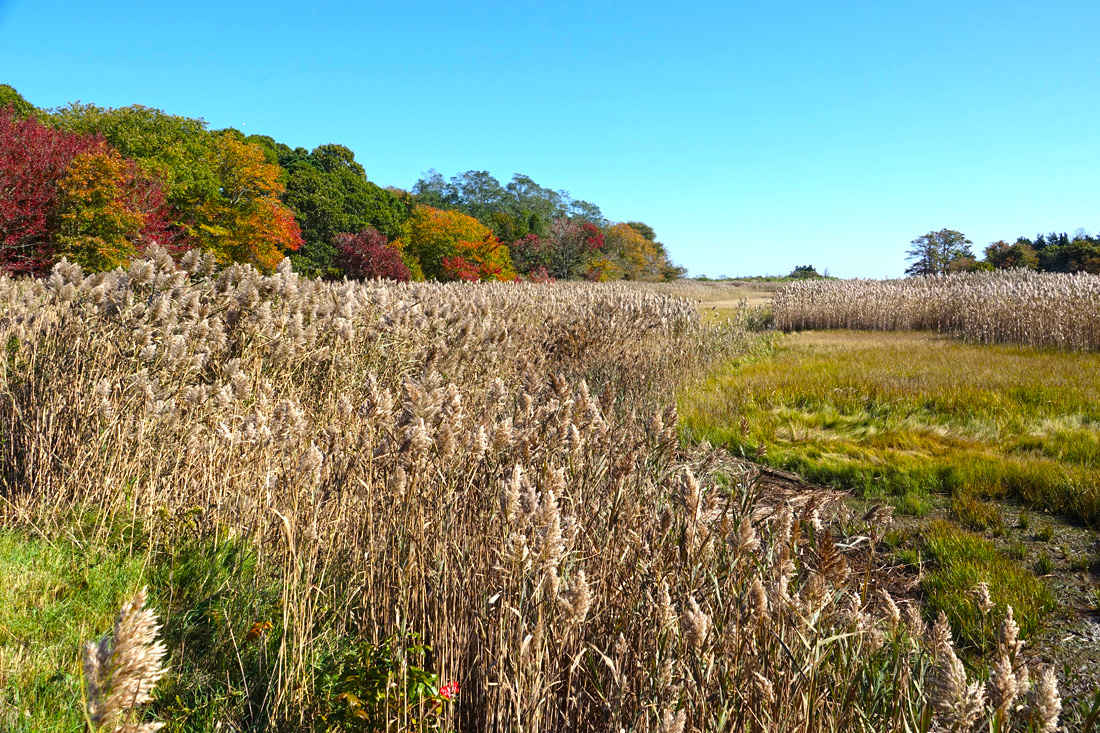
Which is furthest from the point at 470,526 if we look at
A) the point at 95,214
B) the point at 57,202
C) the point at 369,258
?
the point at 369,258

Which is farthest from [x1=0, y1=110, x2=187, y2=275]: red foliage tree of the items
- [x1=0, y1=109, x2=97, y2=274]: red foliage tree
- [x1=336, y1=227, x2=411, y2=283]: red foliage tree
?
[x1=336, y1=227, x2=411, y2=283]: red foliage tree

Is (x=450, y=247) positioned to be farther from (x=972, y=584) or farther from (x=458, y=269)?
(x=972, y=584)

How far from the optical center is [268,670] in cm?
220

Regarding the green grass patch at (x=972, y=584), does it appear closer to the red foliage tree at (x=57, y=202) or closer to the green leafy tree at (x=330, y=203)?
the red foliage tree at (x=57, y=202)

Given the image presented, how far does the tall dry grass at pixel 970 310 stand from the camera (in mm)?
10486

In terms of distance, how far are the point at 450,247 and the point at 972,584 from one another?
33.9 m

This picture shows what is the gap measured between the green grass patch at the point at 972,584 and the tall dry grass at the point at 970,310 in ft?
28.5

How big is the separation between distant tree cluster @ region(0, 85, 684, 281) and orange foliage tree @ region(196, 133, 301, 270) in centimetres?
5

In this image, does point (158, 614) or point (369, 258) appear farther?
point (369, 258)

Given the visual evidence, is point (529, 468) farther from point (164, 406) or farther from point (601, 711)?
point (164, 406)

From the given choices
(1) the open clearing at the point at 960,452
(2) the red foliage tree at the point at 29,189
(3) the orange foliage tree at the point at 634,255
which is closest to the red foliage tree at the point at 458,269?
(3) the orange foliage tree at the point at 634,255

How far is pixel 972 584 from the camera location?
10.4 feet

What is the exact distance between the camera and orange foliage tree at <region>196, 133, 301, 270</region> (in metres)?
23.3

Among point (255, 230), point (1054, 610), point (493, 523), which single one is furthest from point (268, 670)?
point (255, 230)
